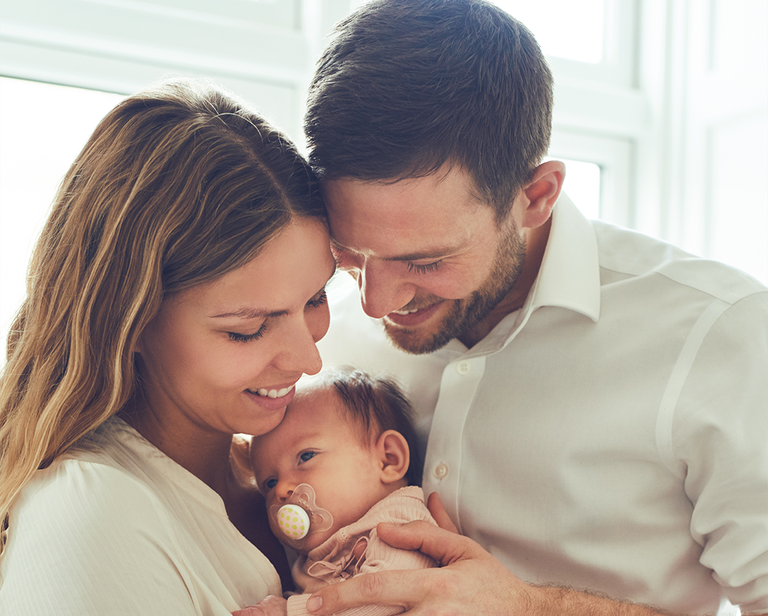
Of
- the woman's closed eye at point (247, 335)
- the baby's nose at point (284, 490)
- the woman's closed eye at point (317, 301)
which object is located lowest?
the baby's nose at point (284, 490)

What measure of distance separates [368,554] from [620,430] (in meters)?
0.59

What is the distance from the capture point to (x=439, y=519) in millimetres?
1456

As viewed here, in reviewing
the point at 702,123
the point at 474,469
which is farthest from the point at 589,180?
the point at 474,469

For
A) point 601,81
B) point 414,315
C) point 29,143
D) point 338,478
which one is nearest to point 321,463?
point 338,478

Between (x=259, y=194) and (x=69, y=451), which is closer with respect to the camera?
(x=69, y=451)

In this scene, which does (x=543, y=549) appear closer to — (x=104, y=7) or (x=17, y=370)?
(x=17, y=370)

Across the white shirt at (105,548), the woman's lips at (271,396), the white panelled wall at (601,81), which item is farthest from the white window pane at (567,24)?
the white shirt at (105,548)

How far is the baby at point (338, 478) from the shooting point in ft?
4.57

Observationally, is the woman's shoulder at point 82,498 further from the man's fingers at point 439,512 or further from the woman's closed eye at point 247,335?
the man's fingers at point 439,512

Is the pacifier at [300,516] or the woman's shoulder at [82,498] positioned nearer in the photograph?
the woman's shoulder at [82,498]

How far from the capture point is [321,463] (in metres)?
1.48

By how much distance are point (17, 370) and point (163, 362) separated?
244 mm

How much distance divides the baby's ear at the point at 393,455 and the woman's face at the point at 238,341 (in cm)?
29

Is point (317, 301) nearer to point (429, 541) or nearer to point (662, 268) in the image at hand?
point (429, 541)
